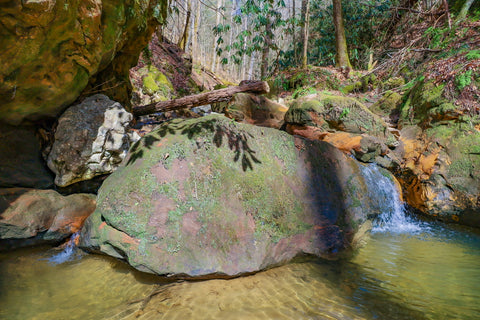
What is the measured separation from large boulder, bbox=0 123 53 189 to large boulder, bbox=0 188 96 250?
234mm

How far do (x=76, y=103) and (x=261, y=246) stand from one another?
3.55 m

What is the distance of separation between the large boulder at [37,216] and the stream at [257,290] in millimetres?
183

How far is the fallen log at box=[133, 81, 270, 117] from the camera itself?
5.93 m

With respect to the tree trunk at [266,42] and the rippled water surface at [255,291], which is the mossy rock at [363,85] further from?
the rippled water surface at [255,291]

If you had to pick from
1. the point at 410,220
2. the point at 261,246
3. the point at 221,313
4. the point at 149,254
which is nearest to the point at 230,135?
the point at 261,246

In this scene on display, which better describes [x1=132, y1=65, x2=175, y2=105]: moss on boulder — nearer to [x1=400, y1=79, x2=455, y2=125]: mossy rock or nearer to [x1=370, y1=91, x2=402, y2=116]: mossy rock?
[x1=370, y1=91, x2=402, y2=116]: mossy rock

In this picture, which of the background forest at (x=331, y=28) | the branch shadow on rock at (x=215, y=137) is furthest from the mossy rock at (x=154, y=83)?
the branch shadow on rock at (x=215, y=137)

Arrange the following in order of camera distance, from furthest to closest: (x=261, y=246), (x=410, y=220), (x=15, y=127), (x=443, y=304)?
(x=410, y=220), (x=15, y=127), (x=261, y=246), (x=443, y=304)

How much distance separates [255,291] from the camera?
235cm

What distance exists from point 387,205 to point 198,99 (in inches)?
193

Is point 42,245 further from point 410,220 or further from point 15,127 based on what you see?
point 410,220

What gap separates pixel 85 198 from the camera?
3.51 metres

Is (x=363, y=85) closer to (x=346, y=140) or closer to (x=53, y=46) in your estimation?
(x=346, y=140)

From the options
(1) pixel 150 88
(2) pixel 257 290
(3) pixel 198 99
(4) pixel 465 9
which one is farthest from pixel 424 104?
(1) pixel 150 88
